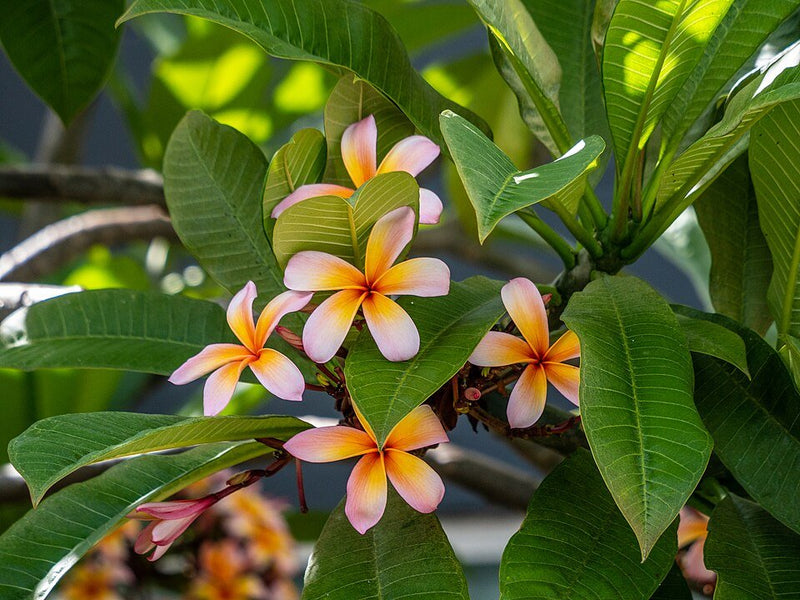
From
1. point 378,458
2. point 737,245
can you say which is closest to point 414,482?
point 378,458

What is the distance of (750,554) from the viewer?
15.1 inches

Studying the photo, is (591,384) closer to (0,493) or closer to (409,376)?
(409,376)

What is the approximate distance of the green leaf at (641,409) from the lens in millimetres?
286

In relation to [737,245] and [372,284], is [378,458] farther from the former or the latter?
[737,245]

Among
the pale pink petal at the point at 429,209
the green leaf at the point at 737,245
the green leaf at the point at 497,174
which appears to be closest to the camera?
the green leaf at the point at 497,174

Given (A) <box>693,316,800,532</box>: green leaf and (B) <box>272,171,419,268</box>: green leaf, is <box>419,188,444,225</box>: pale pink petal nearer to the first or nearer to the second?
(B) <box>272,171,419,268</box>: green leaf

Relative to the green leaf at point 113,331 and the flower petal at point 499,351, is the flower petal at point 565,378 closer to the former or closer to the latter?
the flower petal at point 499,351

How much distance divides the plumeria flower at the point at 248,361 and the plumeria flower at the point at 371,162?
0.05 meters

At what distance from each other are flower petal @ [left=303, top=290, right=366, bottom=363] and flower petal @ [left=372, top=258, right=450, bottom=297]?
0.01 meters

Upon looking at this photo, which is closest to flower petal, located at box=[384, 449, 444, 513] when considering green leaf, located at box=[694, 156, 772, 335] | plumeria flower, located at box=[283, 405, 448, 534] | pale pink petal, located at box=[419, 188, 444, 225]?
plumeria flower, located at box=[283, 405, 448, 534]

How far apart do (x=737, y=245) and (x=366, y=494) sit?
28cm

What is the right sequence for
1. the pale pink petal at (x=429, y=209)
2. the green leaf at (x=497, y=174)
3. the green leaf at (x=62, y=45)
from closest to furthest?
1. the green leaf at (x=497, y=174)
2. the pale pink petal at (x=429, y=209)
3. the green leaf at (x=62, y=45)

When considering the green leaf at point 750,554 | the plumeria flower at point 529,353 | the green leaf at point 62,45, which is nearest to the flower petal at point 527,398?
the plumeria flower at point 529,353

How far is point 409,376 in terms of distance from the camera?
12.6 inches
